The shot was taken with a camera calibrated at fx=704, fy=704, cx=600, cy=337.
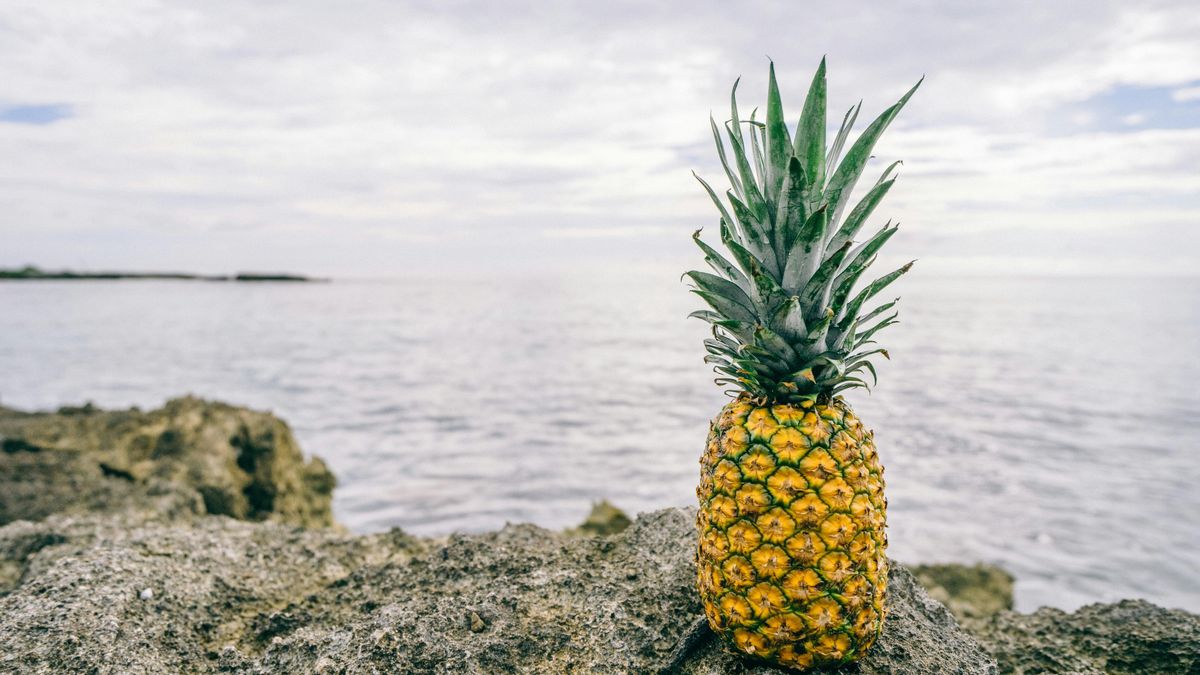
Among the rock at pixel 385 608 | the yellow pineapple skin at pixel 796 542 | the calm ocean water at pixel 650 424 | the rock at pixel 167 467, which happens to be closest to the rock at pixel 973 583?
the calm ocean water at pixel 650 424

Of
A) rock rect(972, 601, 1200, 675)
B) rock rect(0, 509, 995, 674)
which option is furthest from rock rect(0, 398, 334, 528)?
rock rect(972, 601, 1200, 675)

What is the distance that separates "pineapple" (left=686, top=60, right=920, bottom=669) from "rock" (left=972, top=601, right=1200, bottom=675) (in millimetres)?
1084

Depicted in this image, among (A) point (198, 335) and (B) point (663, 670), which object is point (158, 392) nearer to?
(A) point (198, 335)

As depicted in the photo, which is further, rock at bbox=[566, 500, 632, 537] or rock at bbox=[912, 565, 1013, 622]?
rock at bbox=[566, 500, 632, 537]

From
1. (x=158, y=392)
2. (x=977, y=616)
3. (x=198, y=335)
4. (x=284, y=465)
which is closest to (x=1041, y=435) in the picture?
(x=977, y=616)

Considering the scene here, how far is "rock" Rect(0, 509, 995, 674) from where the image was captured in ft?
8.82

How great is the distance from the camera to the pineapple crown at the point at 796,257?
2594mm

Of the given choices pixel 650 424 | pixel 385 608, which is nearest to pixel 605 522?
pixel 385 608

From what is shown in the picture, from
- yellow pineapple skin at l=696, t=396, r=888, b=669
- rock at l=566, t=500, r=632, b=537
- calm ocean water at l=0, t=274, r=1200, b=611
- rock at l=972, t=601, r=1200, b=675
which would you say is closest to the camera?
yellow pineapple skin at l=696, t=396, r=888, b=669

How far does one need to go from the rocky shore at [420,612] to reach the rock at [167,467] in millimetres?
1723

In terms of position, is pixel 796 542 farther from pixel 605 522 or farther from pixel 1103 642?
pixel 605 522

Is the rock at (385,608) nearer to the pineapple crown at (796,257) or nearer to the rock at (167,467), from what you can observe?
the pineapple crown at (796,257)

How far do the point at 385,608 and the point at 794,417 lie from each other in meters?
1.84

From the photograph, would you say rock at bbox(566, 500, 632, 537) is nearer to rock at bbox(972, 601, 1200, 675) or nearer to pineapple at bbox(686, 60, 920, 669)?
rock at bbox(972, 601, 1200, 675)
